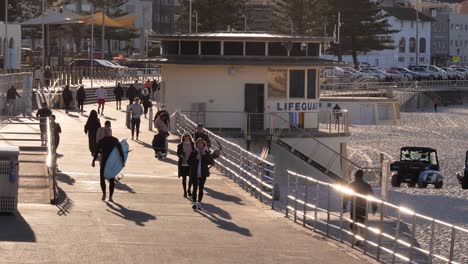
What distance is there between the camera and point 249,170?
24297 mm

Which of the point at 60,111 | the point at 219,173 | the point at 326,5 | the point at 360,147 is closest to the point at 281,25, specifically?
the point at 326,5

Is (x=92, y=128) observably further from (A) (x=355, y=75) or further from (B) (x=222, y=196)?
(A) (x=355, y=75)

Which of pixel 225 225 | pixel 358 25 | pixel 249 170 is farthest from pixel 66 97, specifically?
pixel 358 25

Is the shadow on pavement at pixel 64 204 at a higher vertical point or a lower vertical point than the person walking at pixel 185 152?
lower

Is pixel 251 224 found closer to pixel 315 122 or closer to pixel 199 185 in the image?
pixel 199 185

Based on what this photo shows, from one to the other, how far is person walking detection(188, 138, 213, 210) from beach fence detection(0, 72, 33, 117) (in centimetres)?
1931

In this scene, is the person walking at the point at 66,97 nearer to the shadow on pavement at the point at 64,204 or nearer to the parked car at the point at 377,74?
the shadow on pavement at the point at 64,204

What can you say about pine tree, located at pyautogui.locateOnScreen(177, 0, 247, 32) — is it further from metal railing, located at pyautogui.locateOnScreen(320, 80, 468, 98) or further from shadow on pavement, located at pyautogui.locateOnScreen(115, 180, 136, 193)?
shadow on pavement, located at pyautogui.locateOnScreen(115, 180, 136, 193)

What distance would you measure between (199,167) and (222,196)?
2451 mm

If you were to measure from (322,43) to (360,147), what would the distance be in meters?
13.9

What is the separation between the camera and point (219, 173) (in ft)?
87.2

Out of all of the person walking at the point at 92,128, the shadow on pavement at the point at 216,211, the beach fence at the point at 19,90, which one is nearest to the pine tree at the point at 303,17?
the beach fence at the point at 19,90

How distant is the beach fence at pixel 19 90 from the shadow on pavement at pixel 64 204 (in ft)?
57.8

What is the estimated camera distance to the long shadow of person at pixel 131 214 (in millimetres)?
18025
